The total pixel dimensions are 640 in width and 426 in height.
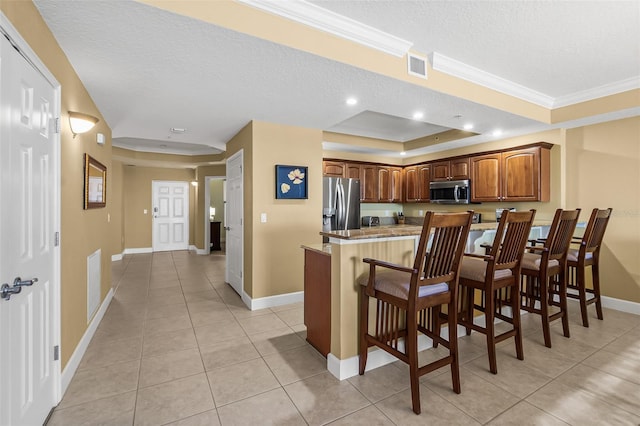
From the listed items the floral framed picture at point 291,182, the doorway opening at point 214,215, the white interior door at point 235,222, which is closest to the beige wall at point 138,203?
the doorway opening at point 214,215

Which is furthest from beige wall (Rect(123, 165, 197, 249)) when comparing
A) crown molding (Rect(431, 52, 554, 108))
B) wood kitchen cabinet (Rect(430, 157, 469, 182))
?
crown molding (Rect(431, 52, 554, 108))

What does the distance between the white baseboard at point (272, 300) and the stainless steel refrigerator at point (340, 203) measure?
123 centimetres

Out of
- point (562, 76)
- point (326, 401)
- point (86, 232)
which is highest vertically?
point (562, 76)

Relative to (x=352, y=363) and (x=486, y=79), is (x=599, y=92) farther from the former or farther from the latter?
(x=352, y=363)

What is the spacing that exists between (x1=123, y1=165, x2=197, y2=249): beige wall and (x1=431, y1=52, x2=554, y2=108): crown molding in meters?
7.76

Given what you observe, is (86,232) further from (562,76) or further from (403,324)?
(562,76)

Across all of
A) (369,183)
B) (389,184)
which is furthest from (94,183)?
(389,184)

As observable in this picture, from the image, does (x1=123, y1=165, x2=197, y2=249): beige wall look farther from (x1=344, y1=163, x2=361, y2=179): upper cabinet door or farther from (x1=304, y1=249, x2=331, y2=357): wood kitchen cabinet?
(x1=304, y1=249, x2=331, y2=357): wood kitchen cabinet

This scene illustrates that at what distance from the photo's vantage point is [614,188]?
3.81 metres

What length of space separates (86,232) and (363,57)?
2918 mm

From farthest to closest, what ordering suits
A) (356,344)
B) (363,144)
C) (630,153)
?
(363,144) < (630,153) < (356,344)

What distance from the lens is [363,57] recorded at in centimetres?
242

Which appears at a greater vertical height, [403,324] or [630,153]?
[630,153]

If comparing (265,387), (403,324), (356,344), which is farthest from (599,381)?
(265,387)
